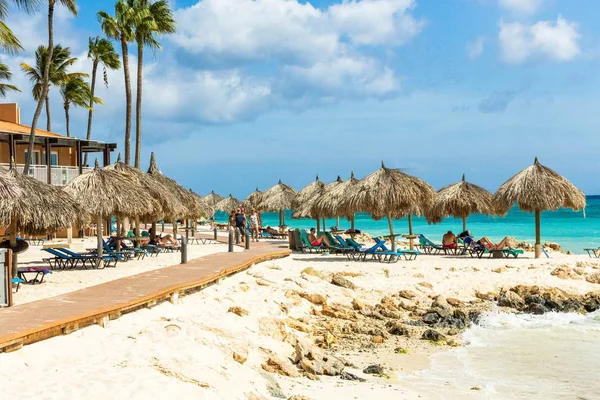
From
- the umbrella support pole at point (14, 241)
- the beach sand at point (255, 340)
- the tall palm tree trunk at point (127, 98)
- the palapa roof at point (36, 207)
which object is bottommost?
the beach sand at point (255, 340)

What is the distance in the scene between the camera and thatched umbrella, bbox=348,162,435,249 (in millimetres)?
19234

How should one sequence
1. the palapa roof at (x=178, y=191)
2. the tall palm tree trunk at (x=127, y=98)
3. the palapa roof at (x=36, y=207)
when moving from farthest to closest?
1. the tall palm tree trunk at (x=127, y=98)
2. the palapa roof at (x=178, y=191)
3. the palapa roof at (x=36, y=207)

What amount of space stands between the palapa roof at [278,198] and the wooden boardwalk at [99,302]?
18087mm

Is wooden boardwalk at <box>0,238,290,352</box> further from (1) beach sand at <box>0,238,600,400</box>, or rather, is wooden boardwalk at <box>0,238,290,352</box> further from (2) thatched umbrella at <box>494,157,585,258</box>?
(2) thatched umbrella at <box>494,157,585,258</box>

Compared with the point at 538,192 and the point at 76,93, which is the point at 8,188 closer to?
the point at 538,192

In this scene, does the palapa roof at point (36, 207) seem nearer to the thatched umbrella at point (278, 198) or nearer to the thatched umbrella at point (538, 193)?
the thatched umbrella at point (538, 193)

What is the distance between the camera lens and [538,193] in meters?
19.3

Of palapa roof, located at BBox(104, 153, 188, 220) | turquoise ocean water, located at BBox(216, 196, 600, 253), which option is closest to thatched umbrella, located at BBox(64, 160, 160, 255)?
palapa roof, located at BBox(104, 153, 188, 220)

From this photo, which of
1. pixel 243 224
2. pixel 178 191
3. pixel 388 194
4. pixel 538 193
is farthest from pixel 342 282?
pixel 178 191

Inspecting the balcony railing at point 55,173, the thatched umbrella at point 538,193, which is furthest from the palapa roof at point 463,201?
the balcony railing at point 55,173

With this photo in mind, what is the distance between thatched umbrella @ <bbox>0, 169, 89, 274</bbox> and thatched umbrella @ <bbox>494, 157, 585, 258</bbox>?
12617 millimetres

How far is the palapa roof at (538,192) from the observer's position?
19.2 metres

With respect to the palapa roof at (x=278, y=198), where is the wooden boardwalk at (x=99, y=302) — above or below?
below

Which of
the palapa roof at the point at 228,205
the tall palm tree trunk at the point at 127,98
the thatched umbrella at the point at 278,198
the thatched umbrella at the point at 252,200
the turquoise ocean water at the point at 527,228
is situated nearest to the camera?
the tall palm tree trunk at the point at 127,98
